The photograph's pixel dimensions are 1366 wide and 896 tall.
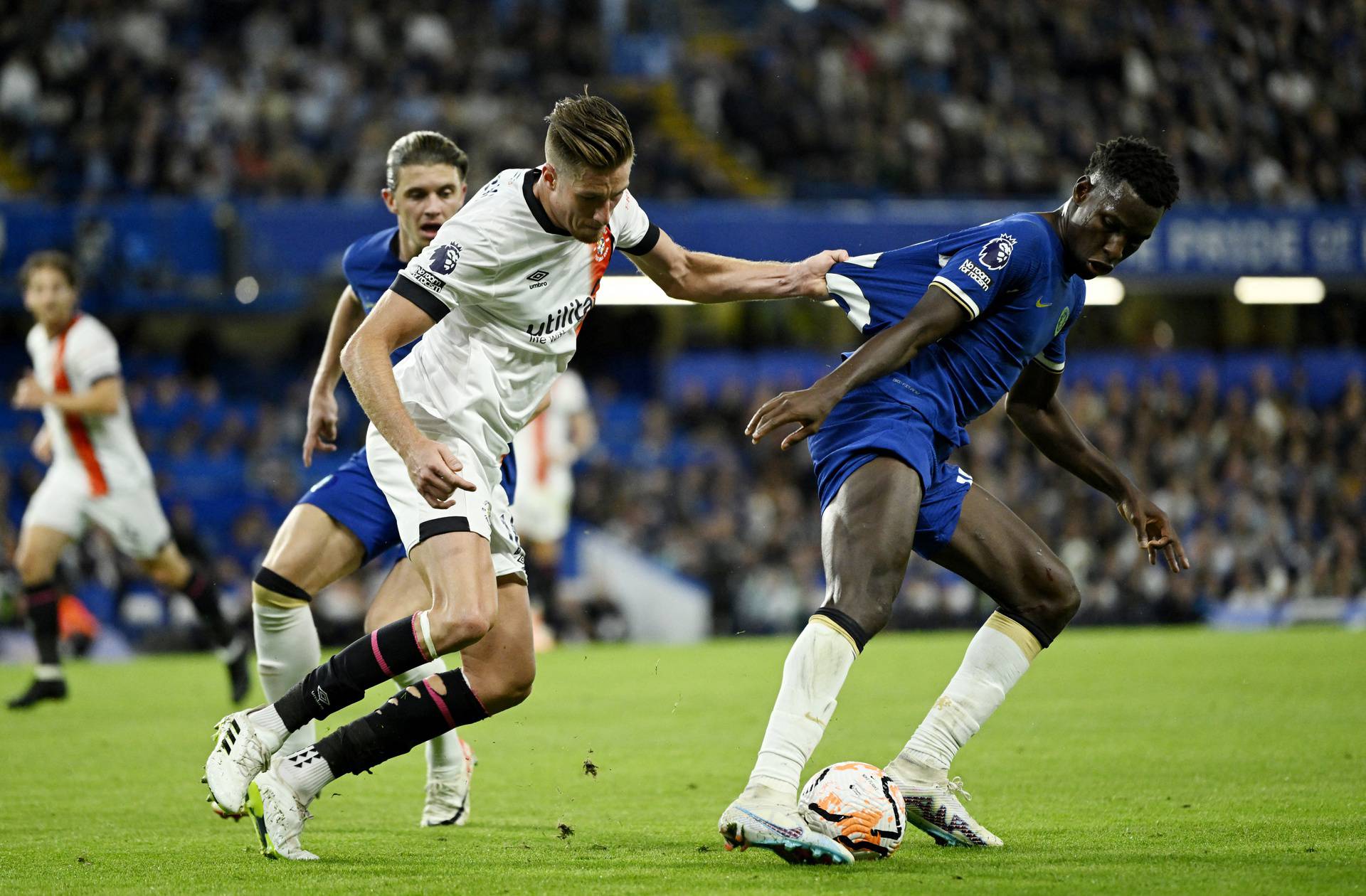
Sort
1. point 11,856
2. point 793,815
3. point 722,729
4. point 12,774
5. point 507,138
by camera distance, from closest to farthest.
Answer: point 793,815, point 11,856, point 12,774, point 722,729, point 507,138

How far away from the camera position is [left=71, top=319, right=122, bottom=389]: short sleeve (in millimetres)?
9898

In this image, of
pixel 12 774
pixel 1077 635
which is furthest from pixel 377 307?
pixel 1077 635

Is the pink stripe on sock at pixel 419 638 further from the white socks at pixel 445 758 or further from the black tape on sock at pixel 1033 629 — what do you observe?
the black tape on sock at pixel 1033 629

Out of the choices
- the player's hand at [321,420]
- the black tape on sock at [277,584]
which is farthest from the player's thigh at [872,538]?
the player's hand at [321,420]

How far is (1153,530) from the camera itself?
5.62 meters

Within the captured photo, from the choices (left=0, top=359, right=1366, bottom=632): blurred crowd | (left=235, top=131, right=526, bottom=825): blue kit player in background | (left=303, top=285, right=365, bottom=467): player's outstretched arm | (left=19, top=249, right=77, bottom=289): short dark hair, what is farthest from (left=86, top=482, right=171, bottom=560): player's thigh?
→ (left=0, top=359, right=1366, bottom=632): blurred crowd

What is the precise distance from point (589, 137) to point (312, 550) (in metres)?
2.00

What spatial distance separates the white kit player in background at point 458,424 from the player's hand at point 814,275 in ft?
2.00

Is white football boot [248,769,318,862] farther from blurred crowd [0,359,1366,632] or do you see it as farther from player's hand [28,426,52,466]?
blurred crowd [0,359,1366,632]

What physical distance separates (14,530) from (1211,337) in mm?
17287

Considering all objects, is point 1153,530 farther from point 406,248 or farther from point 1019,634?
point 406,248

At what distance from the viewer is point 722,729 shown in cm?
843

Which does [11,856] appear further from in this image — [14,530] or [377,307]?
[14,530]

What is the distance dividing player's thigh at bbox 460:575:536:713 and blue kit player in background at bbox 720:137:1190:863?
806 millimetres
